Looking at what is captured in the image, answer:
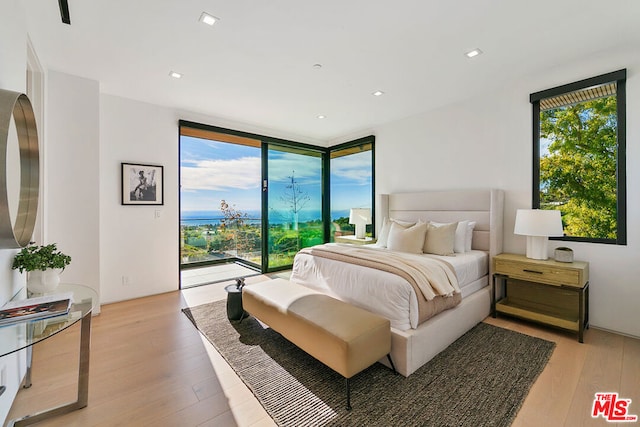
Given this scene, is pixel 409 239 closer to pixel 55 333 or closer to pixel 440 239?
pixel 440 239

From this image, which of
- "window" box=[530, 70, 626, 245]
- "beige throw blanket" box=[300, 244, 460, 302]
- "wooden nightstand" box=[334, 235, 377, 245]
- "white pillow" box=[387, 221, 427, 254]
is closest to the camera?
"beige throw blanket" box=[300, 244, 460, 302]

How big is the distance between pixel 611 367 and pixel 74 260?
516cm

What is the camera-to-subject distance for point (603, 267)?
2.65 meters

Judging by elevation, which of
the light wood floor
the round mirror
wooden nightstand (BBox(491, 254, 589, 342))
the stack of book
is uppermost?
the round mirror

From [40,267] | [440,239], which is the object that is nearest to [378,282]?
[440,239]

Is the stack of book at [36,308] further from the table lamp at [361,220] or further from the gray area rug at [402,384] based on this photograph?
the table lamp at [361,220]

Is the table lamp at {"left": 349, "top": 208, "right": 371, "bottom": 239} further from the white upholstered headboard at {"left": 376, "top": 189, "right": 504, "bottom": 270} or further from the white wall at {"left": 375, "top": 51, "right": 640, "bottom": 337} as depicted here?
the white wall at {"left": 375, "top": 51, "right": 640, "bottom": 337}

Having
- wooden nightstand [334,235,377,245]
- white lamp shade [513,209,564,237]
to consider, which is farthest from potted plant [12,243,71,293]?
white lamp shade [513,209,564,237]

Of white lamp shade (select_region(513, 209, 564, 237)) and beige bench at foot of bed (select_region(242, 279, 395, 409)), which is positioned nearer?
beige bench at foot of bed (select_region(242, 279, 395, 409))

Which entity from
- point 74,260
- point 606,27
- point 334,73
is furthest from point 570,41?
point 74,260

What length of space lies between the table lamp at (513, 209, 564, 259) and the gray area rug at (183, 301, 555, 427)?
2.93 ft

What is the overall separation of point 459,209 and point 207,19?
3.48 meters

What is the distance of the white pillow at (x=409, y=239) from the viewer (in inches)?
127

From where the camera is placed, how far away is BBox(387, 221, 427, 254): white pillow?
3.22 metres
